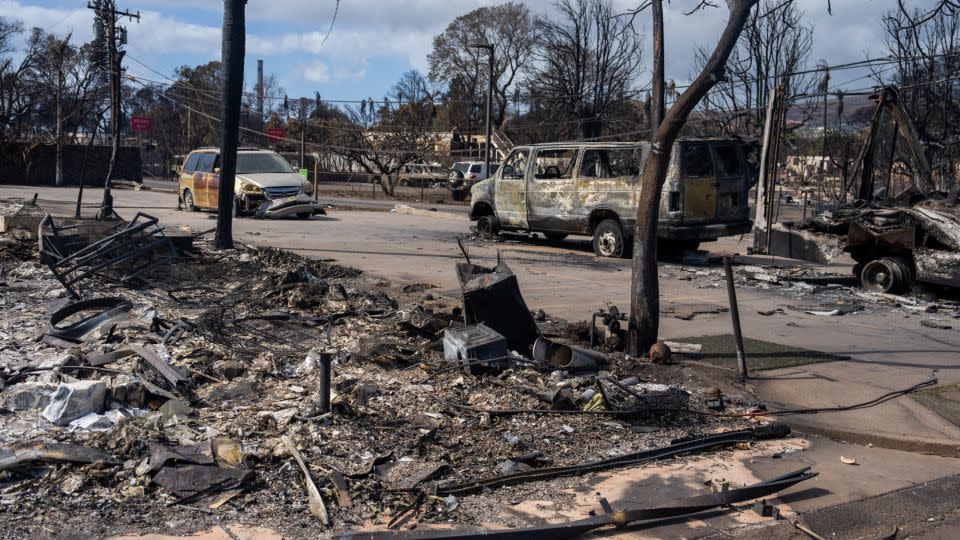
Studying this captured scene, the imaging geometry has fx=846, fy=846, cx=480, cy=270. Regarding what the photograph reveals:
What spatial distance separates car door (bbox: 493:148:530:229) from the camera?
16484 mm

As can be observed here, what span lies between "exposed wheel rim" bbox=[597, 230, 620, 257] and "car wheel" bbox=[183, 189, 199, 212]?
11998mm

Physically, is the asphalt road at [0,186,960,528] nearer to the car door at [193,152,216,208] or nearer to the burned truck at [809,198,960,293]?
the burned truck at [809,198,960,293]

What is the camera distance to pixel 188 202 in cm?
2267

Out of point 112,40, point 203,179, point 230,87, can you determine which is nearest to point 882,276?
point 230,87

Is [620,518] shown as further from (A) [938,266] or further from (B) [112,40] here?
(B) [112,40]

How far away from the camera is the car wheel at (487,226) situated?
17.5 meters

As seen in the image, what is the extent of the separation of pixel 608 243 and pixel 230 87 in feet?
22.4

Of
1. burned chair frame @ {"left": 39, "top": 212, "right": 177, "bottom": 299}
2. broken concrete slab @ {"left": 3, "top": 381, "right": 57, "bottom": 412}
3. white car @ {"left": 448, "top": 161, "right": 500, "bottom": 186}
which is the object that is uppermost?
white car @ {"left": 448, "top": 161, "right": 500, "bottom": 186}

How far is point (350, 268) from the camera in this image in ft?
39.5

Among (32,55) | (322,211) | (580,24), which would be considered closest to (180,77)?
(32,55)

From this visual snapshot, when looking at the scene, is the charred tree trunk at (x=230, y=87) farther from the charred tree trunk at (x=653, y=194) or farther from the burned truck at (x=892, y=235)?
the burned truck at (x=892, y=235)

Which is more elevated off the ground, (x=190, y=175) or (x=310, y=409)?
(x=190, y=175)

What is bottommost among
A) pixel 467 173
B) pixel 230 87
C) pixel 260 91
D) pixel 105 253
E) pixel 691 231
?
pixel 105 253

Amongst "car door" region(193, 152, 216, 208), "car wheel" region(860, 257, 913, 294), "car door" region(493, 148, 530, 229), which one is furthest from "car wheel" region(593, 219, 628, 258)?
"car door" region(193, 152, 216, 208)
